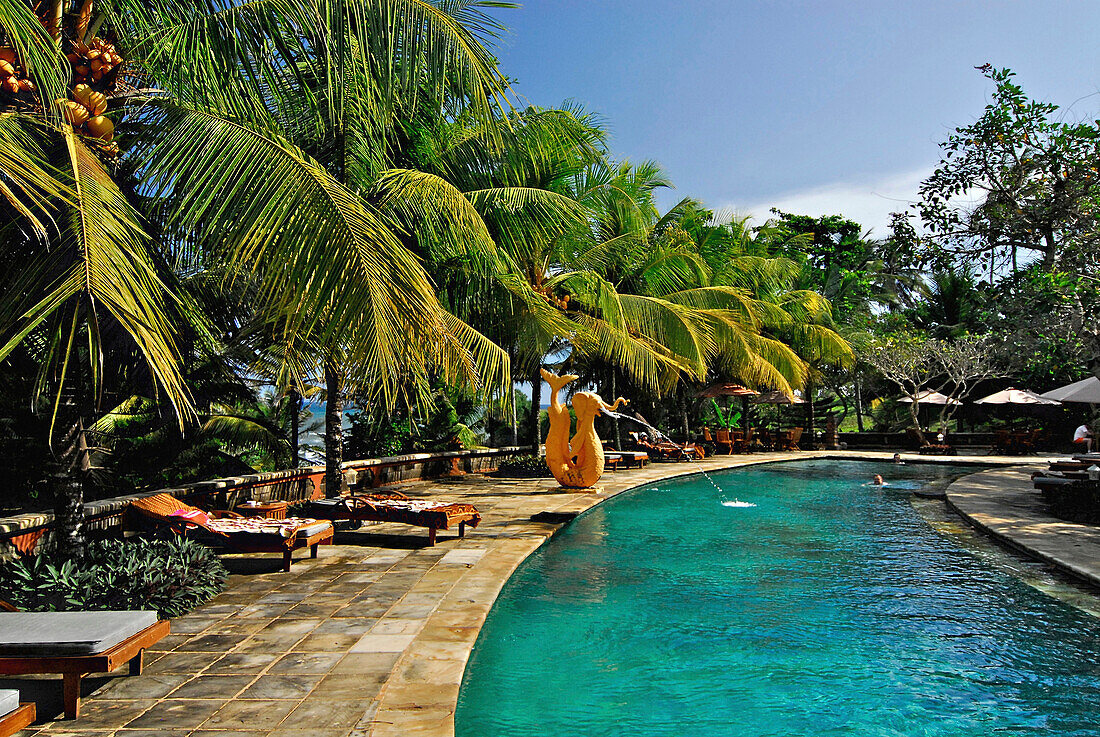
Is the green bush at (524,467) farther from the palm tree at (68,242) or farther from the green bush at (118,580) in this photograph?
the palm tree at (68,242)

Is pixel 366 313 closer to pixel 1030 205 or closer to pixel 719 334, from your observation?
pixel 1030 205

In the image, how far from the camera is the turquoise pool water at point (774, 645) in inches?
156

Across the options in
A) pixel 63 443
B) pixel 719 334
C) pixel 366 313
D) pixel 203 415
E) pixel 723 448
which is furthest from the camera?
pixel 723 448

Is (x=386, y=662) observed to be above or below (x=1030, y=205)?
below

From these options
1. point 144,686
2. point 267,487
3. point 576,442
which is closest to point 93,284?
point 144,686

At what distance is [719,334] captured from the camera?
19.2 m

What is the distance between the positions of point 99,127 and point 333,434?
5.67m

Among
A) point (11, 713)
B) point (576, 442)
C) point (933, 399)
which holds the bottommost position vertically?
point (11, 713)

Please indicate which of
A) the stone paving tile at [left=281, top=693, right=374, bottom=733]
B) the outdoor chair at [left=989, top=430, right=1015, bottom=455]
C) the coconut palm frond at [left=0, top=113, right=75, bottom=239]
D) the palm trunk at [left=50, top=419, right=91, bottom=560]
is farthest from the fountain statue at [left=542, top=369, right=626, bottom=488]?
the outdoor chair at [left=989, top=430, right=1015, bottom=455]

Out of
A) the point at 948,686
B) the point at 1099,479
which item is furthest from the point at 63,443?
the point at 1099,479

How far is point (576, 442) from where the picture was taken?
12477 mm

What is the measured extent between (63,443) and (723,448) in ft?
63.9

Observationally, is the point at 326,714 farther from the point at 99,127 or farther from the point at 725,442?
the point at 725,442

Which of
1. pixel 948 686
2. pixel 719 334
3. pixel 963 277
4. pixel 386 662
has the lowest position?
pixel 948 686
